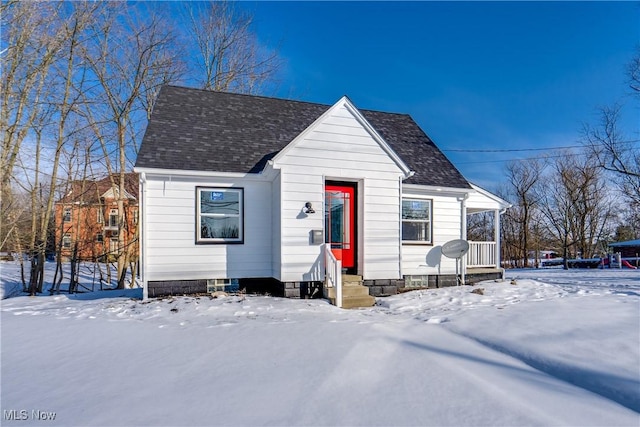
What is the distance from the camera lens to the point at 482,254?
1080cm

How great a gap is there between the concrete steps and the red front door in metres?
0.67

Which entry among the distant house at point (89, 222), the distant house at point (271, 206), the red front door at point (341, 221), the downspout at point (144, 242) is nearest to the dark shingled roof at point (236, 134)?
the distant house at point (271, 206)

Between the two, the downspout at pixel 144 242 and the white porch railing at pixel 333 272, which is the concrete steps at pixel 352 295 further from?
the downspout at pixel 144 242

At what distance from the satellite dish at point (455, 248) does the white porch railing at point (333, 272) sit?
12.9 ft

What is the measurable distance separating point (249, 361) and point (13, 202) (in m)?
11.3

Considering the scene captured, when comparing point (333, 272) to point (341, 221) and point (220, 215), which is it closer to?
point (341, 221)

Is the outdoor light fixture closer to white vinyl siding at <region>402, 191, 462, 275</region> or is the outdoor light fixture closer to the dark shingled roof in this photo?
the dark shingled roof

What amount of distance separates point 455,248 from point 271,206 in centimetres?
519

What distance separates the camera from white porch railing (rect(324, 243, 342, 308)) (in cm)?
671

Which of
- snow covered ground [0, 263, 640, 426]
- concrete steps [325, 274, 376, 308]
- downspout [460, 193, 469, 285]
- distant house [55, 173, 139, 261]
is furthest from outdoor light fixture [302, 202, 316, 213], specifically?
distant house [55, 173, 139, 261]

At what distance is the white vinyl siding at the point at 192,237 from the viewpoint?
291 inches

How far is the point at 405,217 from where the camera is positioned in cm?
934

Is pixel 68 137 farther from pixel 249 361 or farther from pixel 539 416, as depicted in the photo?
pixel 539 416

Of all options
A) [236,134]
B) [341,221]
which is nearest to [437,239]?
[341,221]
